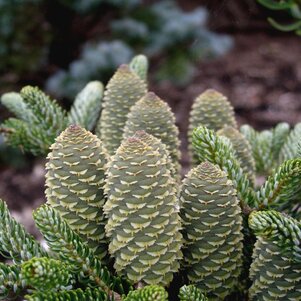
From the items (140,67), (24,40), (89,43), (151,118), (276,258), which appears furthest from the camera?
(89,43)

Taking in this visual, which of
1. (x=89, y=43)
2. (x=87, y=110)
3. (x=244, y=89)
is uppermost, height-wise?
(x=87, y=110)

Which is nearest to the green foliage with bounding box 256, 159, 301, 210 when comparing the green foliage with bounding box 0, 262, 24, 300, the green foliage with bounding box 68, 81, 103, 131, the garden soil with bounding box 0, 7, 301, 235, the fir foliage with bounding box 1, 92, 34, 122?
the green foliage with bounding box 0, 262, 24, 300

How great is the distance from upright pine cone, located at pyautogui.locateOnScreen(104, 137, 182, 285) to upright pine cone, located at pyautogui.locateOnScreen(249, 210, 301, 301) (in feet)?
0.33

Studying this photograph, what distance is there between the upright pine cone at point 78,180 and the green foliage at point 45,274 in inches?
3.4

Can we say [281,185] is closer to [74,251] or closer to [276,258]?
[276,258]

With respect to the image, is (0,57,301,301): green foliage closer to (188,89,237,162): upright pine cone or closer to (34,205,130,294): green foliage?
(34,205,130,294): green foliage

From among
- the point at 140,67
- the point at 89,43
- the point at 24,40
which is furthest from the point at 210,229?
the point at 89,43

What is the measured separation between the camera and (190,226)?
0.71 m

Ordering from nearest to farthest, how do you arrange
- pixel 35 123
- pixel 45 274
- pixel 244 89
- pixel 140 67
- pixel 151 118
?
pixel 45 274 < pixel 151 118 < pixel 35 123 < pixel 140 67 < pixel 244 89

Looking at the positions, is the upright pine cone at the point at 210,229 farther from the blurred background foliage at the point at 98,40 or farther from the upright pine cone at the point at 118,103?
the blurred background foliage at the point at 98,40

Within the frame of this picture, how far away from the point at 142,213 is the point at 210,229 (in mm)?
97

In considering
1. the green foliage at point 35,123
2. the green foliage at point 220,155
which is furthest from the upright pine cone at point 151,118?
the green foliage at point 35,123

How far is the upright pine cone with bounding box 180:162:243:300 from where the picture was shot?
0.69m

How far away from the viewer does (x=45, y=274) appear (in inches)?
23.2
